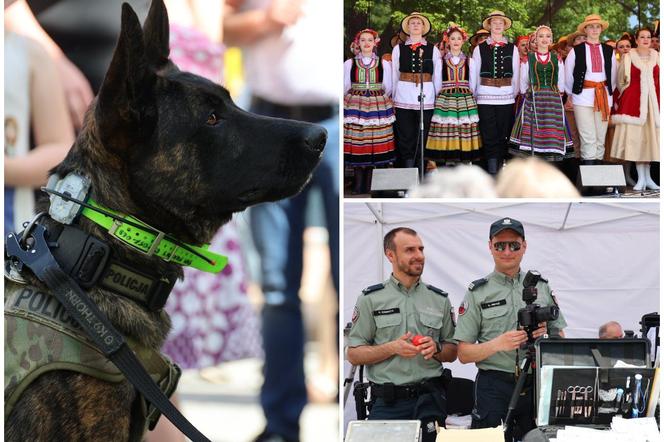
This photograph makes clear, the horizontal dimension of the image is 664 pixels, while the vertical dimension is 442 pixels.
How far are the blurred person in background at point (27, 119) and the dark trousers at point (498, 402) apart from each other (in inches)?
90.0

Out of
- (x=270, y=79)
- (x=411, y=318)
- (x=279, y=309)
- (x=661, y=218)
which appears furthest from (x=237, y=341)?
(x=661, y=218)

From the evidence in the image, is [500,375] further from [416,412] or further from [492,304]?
[416,412]

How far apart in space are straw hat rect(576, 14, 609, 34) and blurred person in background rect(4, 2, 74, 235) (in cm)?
293

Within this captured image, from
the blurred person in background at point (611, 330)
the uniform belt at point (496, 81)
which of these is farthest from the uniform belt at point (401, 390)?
the uniform belt at point (496, 81)

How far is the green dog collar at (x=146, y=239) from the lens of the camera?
2.08m

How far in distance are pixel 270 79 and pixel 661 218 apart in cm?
193

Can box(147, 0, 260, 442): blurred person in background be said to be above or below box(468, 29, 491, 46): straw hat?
below

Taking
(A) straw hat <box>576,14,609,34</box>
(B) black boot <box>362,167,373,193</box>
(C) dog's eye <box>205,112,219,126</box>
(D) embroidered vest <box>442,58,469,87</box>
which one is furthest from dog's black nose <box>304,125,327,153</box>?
(A) straw hat <box>576,14,609,34</box>

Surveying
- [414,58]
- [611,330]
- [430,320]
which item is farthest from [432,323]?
[414,58]

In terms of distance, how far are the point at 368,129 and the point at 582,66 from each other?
1.41 metres

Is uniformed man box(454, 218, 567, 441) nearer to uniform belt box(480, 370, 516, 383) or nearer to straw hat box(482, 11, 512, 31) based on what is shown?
uniform belt box(480, 370, 516, 383)

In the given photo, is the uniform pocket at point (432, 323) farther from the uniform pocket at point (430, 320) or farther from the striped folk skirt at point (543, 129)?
the striped folk skirt at point (543, 129)

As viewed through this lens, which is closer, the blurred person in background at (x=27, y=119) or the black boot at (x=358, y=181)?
the blurred person in background at (x=27, y=119)

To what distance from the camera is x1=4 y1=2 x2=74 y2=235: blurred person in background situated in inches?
158
